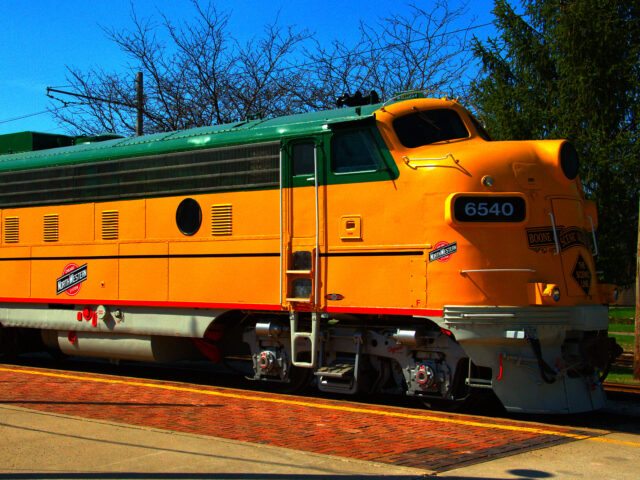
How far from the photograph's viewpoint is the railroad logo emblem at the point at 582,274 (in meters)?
8.59

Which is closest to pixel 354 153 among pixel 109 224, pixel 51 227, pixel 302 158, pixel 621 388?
pixel 302 158

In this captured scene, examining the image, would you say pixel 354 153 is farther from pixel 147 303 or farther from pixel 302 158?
pixel 147 303

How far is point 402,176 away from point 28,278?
707 centimetres

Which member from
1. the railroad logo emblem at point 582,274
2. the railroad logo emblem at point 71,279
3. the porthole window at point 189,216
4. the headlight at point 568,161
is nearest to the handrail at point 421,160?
the headlight at point 568,161

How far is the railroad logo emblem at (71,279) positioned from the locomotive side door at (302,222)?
3909 mm

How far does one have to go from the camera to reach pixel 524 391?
322 inches

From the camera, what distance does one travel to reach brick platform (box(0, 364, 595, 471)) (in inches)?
269

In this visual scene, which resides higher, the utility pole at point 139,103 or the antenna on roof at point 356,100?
the utility pole at point 139,103

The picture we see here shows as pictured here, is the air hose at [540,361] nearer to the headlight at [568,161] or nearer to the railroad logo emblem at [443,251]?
the railroad logo emblem at [443,251]

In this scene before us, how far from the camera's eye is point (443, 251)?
839cm

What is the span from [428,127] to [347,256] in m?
1.87

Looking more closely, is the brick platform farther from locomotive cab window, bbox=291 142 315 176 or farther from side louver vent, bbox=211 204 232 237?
locomotive cab window, bbox=291 142 315 176

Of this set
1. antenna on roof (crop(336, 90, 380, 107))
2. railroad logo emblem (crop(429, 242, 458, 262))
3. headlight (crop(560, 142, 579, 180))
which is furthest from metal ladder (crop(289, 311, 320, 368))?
headlight (crop(560, 142, 579, 180))

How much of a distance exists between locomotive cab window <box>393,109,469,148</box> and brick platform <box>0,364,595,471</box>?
322cm
